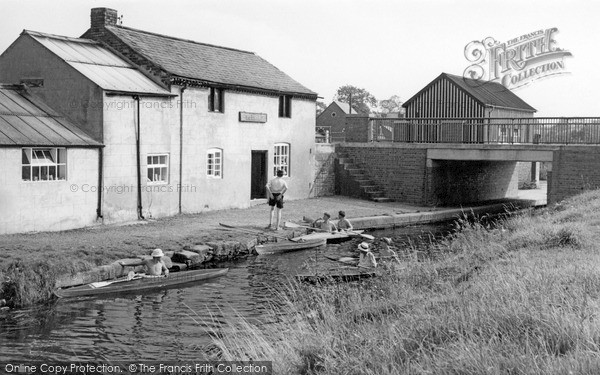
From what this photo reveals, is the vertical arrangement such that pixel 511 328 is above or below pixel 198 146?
below

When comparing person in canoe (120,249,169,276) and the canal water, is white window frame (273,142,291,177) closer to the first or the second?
the canal water

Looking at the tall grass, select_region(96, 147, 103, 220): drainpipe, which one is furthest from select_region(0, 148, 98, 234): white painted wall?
the tall grass

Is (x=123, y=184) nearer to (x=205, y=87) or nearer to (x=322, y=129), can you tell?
(x=205, y=87)

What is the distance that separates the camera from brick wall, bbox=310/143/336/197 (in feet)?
105

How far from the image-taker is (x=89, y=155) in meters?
20.6

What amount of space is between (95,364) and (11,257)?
563 centimetres

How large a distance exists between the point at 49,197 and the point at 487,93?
26.6m

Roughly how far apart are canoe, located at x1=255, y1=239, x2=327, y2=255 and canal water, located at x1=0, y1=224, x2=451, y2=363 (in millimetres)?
2466

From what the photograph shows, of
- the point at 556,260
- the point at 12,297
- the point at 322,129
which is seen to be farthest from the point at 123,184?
the point at 322,129

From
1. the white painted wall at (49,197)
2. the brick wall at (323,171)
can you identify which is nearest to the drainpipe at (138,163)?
the white painted wall at (49,197)

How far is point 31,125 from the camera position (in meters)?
20.0

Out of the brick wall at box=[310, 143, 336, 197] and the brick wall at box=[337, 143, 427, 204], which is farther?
the brick wall at box=[310, 143, 336, 197]

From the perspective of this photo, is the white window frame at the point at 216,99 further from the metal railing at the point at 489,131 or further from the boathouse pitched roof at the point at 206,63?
the metal railing at the point at 489,131

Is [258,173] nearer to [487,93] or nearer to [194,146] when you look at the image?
[194,146]
